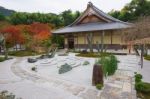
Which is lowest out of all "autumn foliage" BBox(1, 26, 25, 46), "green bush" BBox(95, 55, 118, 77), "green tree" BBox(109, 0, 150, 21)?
"green bush" BBox(95, 55, 118, 77)

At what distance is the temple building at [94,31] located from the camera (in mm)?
18891

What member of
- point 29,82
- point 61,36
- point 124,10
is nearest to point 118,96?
point 29,82

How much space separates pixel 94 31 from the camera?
19.2m

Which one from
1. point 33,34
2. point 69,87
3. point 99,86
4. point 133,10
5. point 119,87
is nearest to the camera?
point 99,86

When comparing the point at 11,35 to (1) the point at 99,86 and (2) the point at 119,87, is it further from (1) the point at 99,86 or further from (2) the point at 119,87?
(2) the point at 119,87

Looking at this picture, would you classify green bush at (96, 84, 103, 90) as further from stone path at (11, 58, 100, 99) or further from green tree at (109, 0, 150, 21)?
green tree at (109, 0, 150, 21)

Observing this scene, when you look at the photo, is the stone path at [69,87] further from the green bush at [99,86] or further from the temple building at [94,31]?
the temple building at [94,31]

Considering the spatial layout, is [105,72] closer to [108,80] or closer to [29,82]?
[108,80]

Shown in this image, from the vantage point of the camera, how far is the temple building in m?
18.9

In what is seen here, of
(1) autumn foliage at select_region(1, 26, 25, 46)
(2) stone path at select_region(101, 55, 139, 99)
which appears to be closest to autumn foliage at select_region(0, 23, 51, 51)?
(1) autumn foliage at select_region(1, 26, 25, 46)

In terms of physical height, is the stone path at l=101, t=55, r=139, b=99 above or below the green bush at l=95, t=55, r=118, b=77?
below

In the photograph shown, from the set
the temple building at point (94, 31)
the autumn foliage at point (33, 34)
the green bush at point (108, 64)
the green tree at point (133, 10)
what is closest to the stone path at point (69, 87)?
the green bush at point (108, 64)

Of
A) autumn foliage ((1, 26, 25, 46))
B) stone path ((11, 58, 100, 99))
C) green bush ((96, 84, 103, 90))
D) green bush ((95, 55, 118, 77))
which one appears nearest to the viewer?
stone path ((11, 58, 100, 99))

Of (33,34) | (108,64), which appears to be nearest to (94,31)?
(33,34)
